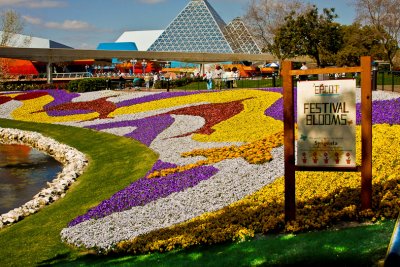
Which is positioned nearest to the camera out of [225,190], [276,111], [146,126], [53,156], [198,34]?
[225,190]

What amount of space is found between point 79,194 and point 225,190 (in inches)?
166

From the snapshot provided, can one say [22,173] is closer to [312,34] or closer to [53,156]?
[53,156]

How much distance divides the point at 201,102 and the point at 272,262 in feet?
69.7

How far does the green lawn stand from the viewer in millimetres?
7070

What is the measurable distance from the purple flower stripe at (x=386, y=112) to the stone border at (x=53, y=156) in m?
8.89

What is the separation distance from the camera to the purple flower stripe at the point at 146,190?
11680 mm

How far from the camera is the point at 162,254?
8.70m

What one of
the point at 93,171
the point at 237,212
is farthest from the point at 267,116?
the point at 237,212

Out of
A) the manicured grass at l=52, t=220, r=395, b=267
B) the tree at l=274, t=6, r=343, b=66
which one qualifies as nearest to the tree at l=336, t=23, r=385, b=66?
the tree at l=274, t=6, r=343, b=66

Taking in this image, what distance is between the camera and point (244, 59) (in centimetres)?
12019

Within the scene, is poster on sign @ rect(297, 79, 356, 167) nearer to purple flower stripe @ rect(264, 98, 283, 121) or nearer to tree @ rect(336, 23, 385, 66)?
purple flower stripe @ rect(264, 98, 283, 121)

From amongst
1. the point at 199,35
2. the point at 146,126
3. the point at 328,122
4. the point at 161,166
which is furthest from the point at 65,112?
the point at 199,35

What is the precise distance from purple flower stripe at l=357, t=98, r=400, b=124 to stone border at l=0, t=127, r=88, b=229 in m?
8.89

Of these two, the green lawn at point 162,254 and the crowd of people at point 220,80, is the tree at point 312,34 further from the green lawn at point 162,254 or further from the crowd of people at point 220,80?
the green lawn at point 162,254
